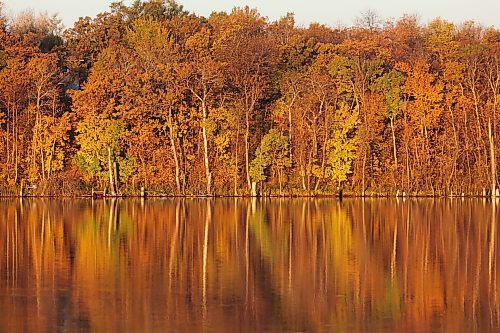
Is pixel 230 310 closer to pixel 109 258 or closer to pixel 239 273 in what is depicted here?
pixel 239 273

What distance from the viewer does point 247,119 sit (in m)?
53.5

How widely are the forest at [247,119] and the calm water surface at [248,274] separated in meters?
19.3

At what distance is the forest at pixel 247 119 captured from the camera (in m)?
52.7

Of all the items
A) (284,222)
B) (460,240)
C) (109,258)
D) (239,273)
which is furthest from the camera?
(284,222)

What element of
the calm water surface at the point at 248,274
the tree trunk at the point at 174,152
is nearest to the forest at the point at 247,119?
the tree trunk at the point at 174,152

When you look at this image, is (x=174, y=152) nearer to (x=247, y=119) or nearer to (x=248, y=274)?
(x=247, y=119)

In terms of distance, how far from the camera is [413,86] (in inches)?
2133

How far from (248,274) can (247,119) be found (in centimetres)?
3603

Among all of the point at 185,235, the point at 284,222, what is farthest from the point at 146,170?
the point at 185,235

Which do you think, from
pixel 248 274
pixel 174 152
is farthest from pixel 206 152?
pixel 248 274

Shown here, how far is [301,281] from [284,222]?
14.6 meters

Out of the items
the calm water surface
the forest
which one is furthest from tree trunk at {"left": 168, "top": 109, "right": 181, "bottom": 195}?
the calm water surface

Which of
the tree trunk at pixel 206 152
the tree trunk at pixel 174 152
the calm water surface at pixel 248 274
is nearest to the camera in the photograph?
the calm water surface at pixel 248 274

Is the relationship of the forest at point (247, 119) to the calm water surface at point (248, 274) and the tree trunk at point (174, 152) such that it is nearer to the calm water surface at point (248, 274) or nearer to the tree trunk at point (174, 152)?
the tree trunk at point (174, 152)
